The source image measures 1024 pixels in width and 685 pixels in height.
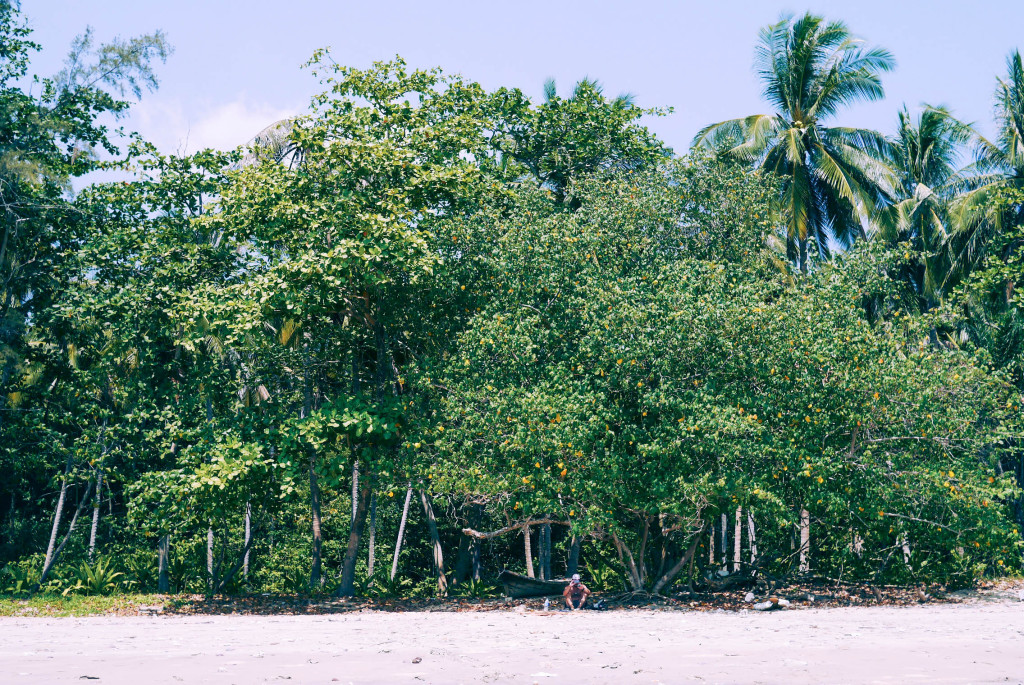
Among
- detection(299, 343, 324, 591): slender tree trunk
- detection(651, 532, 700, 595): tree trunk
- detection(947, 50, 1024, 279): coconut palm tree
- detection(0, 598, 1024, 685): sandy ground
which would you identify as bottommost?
detection(0, 598, 1024, 685): sandy ground

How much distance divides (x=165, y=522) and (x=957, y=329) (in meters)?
20.1

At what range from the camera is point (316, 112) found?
56.7 feet

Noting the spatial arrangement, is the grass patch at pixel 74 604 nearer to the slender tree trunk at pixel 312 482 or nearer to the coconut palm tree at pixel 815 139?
the slender tree trunk at pixel 312 482

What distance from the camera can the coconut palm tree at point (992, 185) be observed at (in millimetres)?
21141

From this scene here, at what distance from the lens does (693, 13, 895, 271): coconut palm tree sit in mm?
22938

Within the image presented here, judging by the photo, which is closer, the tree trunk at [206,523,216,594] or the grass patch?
the grass patch

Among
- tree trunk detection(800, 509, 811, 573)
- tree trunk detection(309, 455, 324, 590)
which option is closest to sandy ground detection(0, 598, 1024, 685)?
tree trunk detection(800, 509, 811, 573)

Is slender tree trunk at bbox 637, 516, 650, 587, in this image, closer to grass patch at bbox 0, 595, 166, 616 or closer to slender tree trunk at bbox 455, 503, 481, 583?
slender tree trunk at bbox 455, 503, 481, 583

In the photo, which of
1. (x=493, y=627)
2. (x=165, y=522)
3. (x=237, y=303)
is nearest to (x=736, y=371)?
(x=493, y=627)

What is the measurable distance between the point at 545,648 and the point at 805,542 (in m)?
9.02

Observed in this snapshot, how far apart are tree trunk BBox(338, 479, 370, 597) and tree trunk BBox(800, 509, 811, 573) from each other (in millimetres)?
8593

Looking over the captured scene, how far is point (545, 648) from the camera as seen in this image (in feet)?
34.2

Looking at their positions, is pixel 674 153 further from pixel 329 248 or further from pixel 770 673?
pixel 770 673

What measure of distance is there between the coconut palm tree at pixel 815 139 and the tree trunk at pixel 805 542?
823 cm
